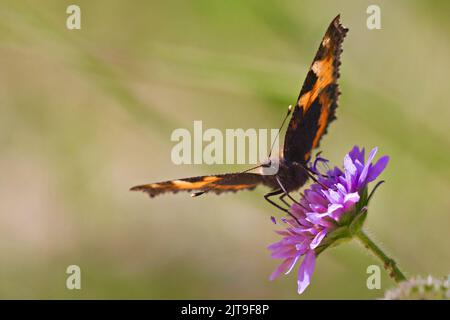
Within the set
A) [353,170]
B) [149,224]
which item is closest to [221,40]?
[149,224]

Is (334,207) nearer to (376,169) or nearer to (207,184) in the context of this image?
(376,169)

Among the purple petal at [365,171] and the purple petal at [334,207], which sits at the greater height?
→ the purple petal at [365,171]

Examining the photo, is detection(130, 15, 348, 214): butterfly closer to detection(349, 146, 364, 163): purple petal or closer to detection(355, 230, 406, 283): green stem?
detection(349, 146, 364, 163): purple petal

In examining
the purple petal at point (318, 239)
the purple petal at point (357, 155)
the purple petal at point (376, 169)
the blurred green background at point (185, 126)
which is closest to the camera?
the purple petal at point (318, 239)

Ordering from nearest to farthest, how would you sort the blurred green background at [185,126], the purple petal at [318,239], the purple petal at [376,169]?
the purple petal at [318,239] → the purple petal at [376,169] → the blurred green background at [185,126]

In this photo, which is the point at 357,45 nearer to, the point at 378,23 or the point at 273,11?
the point at 378,23

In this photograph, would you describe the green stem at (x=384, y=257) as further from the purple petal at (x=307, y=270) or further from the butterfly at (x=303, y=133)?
the butterfly at (x=303, y=133)

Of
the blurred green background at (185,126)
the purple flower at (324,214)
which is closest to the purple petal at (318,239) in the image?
the purple flower at (324,214)

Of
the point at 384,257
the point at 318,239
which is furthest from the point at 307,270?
the point at 384,257
